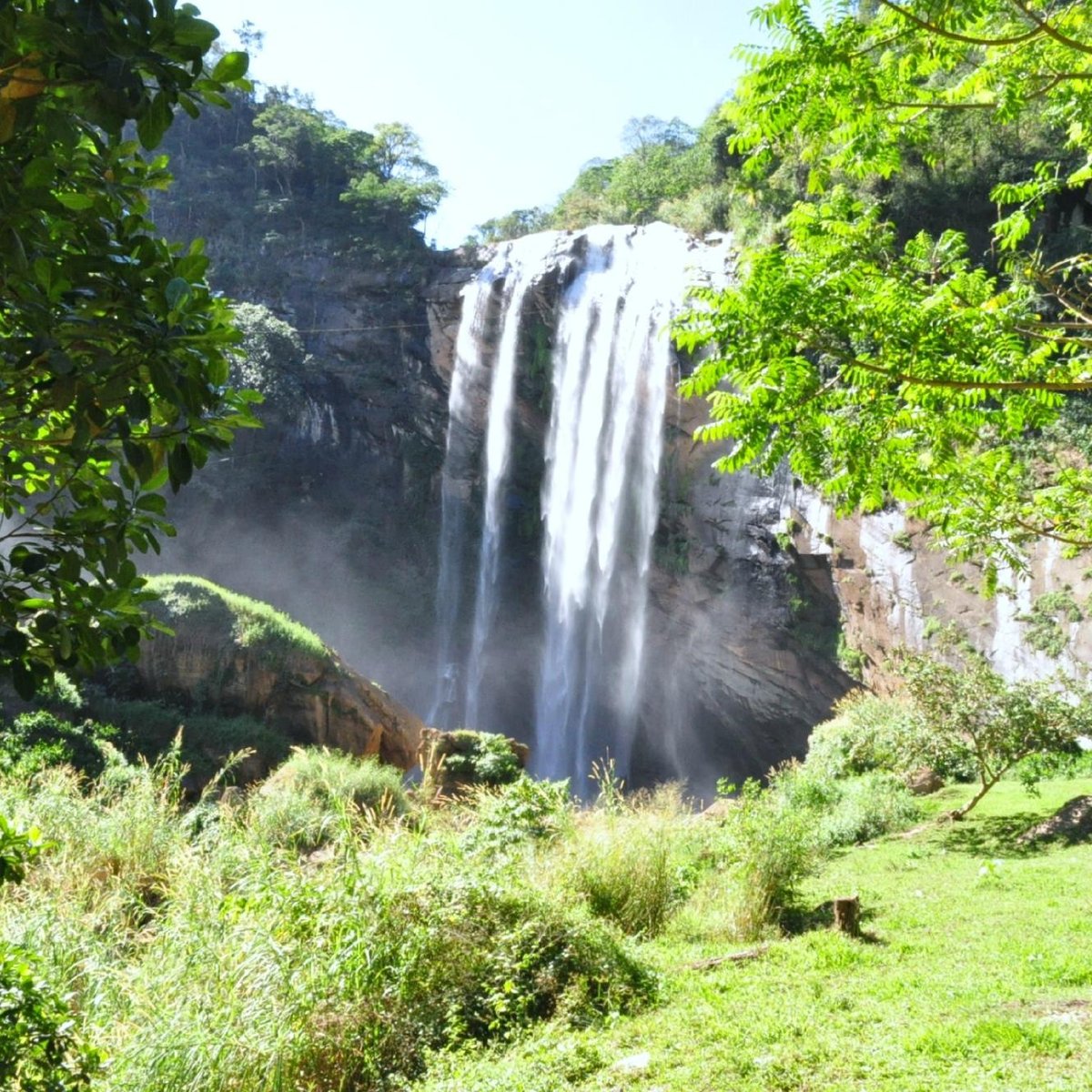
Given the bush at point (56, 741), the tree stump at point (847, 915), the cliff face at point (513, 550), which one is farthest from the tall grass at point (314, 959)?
the cliff face at point (513, 550)

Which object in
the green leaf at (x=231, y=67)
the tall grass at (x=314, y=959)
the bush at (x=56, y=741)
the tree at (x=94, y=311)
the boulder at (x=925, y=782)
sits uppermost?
the green leaf at (x=231, y=67)

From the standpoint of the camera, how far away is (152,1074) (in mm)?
3764

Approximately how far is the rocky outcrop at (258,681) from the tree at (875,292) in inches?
523

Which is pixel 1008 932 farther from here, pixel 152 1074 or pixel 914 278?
pixel 152 1074

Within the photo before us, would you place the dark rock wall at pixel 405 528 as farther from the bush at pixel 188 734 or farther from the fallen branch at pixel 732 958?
the fallen branch at pixel 732 958

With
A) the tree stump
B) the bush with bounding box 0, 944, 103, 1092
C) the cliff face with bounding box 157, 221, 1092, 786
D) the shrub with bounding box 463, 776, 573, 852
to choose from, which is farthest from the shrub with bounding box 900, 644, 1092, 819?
the bush with bounding box 0, 944, 103, 1092

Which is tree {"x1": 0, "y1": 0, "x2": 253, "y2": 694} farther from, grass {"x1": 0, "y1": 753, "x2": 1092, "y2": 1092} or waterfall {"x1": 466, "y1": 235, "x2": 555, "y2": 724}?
waterfall {"x1": 466, "y1": 235, "x2": 555, "y2": 724}

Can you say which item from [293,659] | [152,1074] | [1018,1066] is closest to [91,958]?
[152,1074]

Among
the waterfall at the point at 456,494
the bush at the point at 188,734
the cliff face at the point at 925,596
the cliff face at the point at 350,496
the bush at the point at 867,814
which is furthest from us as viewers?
the cliff face at the point at 350,496

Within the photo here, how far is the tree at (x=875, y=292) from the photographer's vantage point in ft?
13.9

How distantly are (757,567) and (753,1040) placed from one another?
68.1 ft

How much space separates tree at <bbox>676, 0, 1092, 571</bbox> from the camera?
423 centimetres

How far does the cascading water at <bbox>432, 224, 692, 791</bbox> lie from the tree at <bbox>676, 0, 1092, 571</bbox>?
20.8 meters

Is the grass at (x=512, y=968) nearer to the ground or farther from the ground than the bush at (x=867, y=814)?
farther from the ground
